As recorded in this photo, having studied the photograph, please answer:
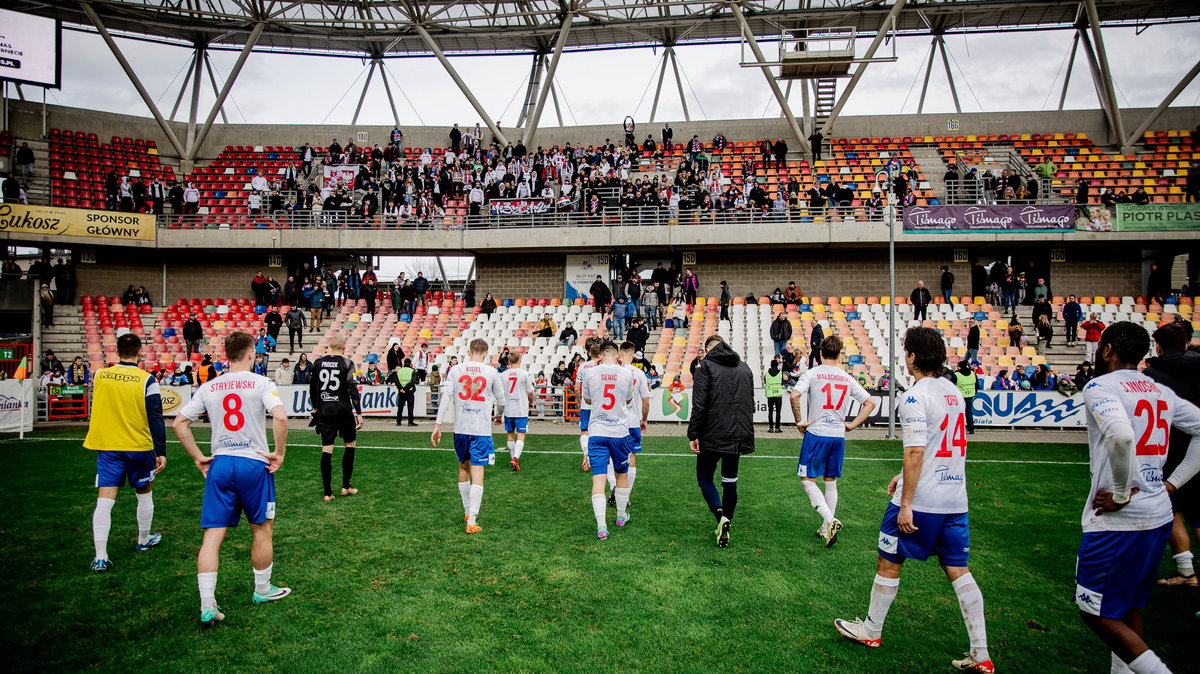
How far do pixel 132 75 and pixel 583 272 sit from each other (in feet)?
70.7

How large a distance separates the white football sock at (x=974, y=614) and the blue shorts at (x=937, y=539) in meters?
0.12

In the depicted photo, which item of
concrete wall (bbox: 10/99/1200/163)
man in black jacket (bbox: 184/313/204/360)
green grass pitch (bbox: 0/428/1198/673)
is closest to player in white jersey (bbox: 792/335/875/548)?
green grass pitch (bbox: 0/428/1198/673)

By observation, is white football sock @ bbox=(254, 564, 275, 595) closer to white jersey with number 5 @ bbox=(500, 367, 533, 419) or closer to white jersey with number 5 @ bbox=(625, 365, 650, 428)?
white jersey with number 5 @ bbox=(625, 365, 650, 428)

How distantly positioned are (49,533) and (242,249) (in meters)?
23.4

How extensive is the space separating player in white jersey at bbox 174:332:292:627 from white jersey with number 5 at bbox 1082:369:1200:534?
511 centimetres

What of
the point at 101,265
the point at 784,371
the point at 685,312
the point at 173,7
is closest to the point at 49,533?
the point at 784,371

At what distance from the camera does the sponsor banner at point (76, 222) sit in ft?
80.8

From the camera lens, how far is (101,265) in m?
27.9

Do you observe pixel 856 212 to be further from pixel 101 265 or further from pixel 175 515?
pixel 101 265

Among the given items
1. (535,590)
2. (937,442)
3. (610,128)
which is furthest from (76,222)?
(937,442)

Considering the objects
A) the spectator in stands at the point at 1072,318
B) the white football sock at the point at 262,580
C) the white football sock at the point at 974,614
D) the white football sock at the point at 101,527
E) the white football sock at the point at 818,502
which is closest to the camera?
the white football sock at the point at 974,614

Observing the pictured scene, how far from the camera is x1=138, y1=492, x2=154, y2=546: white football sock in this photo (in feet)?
21.1

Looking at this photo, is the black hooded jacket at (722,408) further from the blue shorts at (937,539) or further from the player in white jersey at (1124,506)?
the player in white jersey at (1124,506)

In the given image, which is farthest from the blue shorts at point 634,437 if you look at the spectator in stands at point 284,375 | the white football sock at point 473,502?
the spectator in stands at point 284,375
